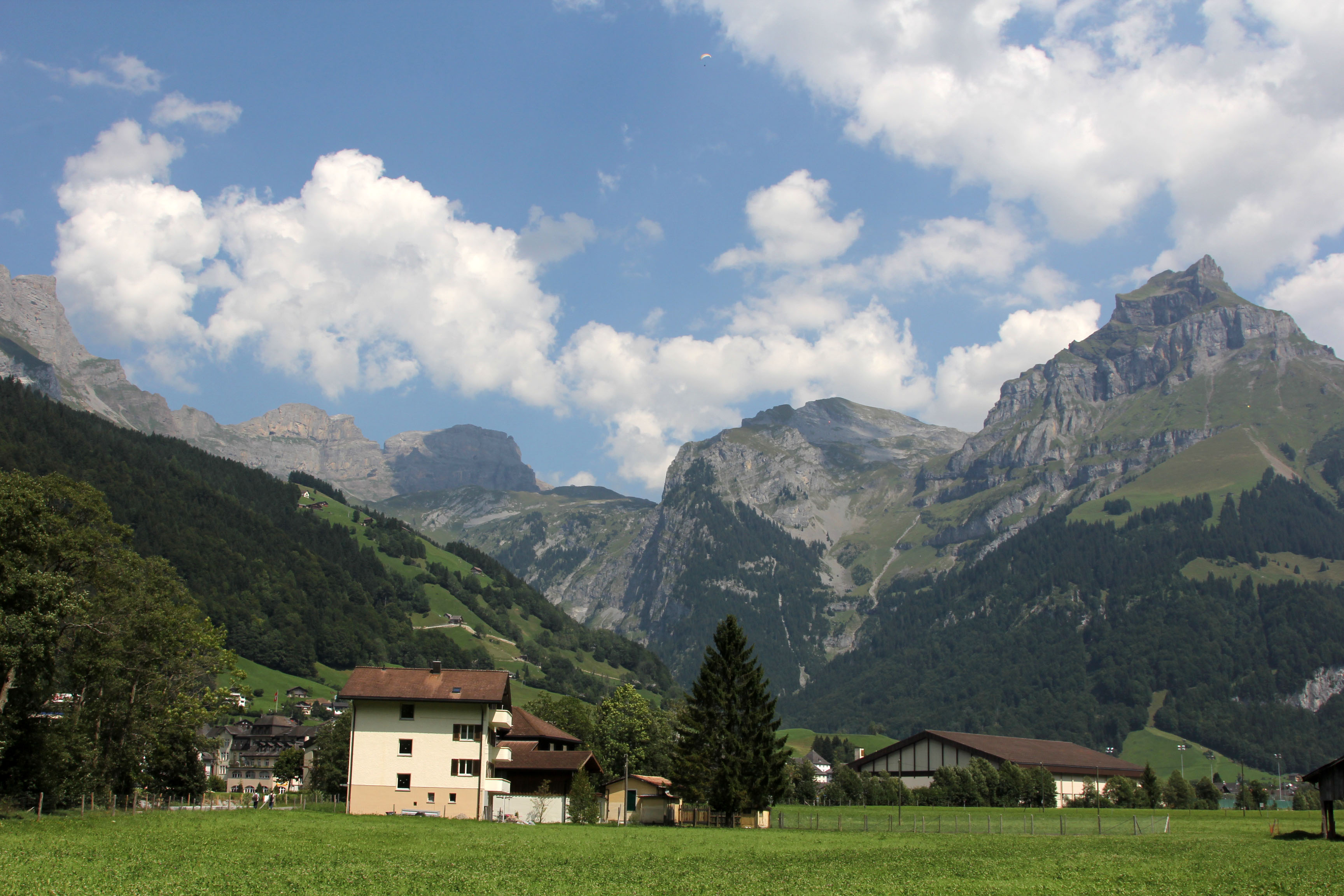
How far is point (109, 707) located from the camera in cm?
5797

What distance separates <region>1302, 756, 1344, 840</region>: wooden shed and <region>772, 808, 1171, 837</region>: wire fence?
1114 cm

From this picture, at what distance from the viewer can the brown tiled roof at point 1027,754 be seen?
12306 centimetres

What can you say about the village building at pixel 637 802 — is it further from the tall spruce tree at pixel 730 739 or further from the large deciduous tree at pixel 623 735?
the large deciduous tree at pixel 623 735

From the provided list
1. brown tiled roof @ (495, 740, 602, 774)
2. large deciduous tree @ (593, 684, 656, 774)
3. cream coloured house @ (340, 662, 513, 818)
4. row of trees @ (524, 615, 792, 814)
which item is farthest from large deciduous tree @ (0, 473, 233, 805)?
large deciduous tree @ (593, 684, 656, 774)

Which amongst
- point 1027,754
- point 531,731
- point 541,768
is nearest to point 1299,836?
point 541,768

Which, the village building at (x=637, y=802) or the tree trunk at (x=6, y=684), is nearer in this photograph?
the tree trunk at (x=6, y=684)

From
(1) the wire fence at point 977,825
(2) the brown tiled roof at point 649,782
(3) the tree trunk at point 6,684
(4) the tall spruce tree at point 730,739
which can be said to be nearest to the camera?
(3) the tree trunk at point 6,684

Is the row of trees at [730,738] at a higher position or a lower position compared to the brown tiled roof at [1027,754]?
higher

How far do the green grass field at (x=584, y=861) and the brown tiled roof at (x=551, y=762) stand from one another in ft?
58.3

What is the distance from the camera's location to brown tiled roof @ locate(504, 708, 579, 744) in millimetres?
79062

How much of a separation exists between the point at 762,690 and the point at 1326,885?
141 ft

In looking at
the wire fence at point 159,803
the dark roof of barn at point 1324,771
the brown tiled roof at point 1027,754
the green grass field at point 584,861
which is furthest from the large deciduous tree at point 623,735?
the dark roof of barn at point 1324,771

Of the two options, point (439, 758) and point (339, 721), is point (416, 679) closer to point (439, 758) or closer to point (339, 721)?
point (439, 758)

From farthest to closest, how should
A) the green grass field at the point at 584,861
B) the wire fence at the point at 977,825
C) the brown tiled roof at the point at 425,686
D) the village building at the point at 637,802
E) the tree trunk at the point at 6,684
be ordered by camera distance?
the village building at the point at 637,802 < the brown tiled roof at the point at 425,686 < the wire fence at the point at 977,825 < the tree trunk at the point at 6,684 < the green grass field at the point at 584,861
